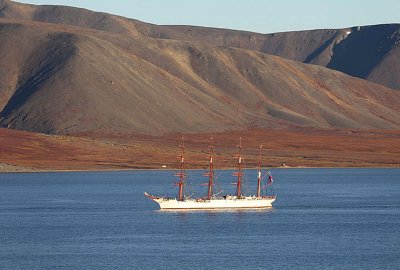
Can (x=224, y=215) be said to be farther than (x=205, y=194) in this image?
No

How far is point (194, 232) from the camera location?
106812 mm

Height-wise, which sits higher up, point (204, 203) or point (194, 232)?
point (204, 203)

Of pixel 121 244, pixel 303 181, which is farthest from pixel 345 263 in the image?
pixel 303 181

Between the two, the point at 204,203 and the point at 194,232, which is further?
the point at 204,203

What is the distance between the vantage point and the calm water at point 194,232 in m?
87.4

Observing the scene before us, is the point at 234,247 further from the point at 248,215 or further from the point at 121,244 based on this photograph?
the point at 248,215

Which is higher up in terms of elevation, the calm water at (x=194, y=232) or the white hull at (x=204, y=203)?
the white hull at (x=204, y=203)

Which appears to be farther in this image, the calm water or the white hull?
the white hull

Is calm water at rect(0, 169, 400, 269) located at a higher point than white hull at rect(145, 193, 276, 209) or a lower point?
lower

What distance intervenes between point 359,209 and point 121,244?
41.5 metres

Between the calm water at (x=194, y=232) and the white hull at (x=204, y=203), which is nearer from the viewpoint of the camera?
the calm water at (x=194, y=232)

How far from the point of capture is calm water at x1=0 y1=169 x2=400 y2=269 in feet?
287

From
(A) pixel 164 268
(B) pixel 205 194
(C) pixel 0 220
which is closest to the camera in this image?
(A) pixel 164 268

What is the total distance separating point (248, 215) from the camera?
125 metres
